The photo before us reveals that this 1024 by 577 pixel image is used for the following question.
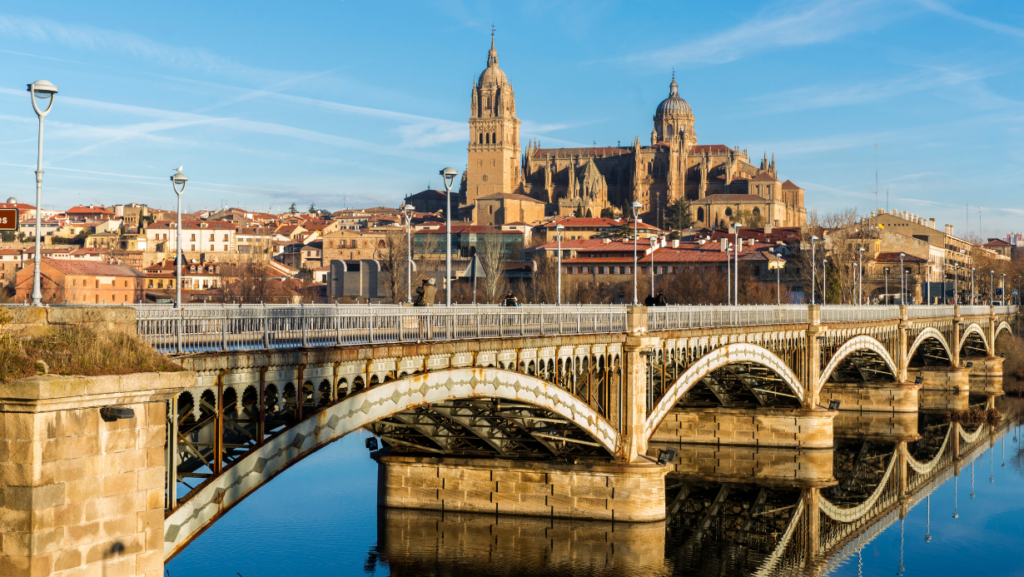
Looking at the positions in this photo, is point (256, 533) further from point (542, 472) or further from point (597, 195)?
point (597, 195)

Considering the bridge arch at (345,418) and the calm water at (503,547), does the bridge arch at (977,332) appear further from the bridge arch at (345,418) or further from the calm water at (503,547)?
the bridge arch at (345,418)

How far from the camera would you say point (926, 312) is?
61.7 meters

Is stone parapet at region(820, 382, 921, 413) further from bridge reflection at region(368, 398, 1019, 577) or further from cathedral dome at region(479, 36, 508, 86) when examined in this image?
cathedral dome at region(479, 36, 508, 86)

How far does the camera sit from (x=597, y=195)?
655ft

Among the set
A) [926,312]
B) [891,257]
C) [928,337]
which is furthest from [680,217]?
[926,312]

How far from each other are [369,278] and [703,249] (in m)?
87.8

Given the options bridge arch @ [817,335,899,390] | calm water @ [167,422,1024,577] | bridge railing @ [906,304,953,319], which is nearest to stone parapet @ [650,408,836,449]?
bridge arch @ [817,335,899,390]

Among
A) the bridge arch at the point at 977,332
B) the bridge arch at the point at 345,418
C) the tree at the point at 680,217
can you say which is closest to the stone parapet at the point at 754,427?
the bridge arch at the point at 345,418

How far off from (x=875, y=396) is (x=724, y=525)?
2605 cm

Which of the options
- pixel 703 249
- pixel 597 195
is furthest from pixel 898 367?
pixel 597 195

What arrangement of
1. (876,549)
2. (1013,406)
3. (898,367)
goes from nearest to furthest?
(876,549)
(898,367)
(1013,406)

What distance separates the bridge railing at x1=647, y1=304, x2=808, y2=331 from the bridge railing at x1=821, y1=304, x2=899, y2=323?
93.1 inches

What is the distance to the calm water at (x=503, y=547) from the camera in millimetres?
24328

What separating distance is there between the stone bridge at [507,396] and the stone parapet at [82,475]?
78mm
